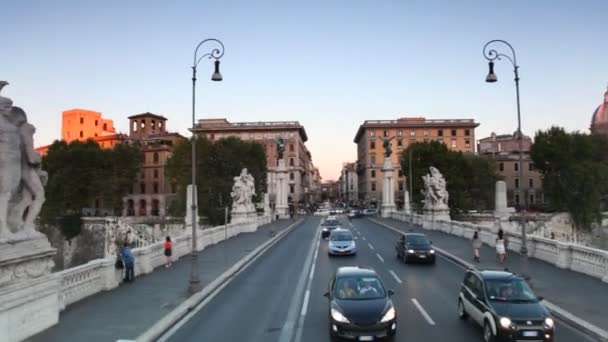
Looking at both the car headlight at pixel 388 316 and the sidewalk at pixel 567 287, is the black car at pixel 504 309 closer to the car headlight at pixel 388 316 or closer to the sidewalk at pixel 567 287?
the car headlight at pixel 388 316

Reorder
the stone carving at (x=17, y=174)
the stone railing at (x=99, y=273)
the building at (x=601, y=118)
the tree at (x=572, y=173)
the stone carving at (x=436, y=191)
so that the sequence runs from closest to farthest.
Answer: the stone carving at (x=17, y=174), the stone railing at (x=99, y=273), the stone carving at (x=436, y=191), the tree at (x=572, y=173), the building at (x=601, y=118)

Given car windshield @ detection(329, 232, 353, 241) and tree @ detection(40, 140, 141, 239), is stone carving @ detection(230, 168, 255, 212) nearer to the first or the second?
car windshield @ detection(329, 232, 353, 241)

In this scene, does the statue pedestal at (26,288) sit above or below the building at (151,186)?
below

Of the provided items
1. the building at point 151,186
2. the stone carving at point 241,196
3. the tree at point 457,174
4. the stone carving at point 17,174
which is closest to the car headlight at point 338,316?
the stone carving at point 17,174

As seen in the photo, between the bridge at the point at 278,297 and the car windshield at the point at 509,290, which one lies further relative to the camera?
the bridge at the point at 278,297

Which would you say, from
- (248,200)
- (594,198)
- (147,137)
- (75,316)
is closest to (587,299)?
(75,316)

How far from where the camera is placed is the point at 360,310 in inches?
444

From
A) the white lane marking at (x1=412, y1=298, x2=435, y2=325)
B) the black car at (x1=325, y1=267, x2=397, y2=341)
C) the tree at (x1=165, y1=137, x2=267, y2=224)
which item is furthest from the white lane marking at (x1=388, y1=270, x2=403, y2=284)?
the tree at (x1=165, y1=137, x2=267, y2=224)

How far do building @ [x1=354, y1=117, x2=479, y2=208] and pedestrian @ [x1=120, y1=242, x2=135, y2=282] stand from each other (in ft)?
353

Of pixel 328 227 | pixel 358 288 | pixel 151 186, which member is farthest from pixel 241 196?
pixel 151 186

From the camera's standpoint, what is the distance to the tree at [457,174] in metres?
72.5

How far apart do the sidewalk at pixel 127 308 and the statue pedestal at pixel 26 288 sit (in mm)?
369

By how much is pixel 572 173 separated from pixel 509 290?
5767 cm

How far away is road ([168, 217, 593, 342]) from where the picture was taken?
11.9m
